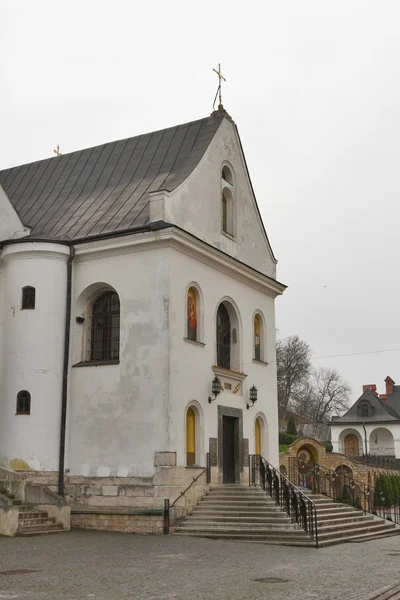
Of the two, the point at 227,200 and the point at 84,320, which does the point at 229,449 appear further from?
the point at 227,200

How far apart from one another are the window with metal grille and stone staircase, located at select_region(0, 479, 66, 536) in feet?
14.6

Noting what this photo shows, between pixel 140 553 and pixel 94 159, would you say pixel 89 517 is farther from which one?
pixel 94 159

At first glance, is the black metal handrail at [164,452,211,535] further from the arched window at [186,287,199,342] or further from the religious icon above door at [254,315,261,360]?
the religious icon above door at [254,315,261,360]

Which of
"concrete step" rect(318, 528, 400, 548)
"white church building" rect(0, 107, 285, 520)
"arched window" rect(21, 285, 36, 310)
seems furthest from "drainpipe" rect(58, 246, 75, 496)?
"concrete step" rect(318, 528, 400, 548)

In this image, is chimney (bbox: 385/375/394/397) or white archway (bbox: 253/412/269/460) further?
chimney (bbox: 385/375/394/397)

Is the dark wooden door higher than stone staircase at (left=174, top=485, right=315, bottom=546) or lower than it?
higher

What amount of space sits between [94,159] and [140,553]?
609 inches

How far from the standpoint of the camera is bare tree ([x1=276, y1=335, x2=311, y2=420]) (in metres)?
72.4

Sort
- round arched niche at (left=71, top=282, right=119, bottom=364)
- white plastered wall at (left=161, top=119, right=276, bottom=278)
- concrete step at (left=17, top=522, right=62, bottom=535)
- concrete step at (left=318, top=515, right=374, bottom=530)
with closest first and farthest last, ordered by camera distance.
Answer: concrete step at (left=17, top=522, right=62, bottom=535)
concrete step at (left=318, top=515, right=374, bottom=530)
round arched niche at (left=71, top=282, right=119, bottom=364)
white plastered wall at (left=161, top=119, right=276, bottom=278)

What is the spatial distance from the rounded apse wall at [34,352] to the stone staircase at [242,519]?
4259 mm

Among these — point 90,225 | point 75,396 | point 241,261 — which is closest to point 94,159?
point 90,225

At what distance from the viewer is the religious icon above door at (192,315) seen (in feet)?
67.8

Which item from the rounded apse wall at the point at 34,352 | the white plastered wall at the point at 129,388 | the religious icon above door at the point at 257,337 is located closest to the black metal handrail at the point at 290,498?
the white plastered wall at the point at 129,388

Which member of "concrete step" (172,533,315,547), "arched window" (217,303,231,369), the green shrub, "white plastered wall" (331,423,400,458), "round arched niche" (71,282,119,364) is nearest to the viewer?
"concrete step" (172,533,315,547)
